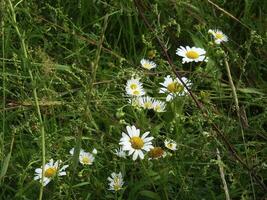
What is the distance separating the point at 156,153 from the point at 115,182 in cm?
13

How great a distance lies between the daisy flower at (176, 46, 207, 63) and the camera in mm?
1910

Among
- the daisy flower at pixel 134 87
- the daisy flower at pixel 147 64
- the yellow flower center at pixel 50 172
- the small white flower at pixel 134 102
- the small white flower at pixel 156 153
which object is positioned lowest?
the yellow flower center at pixel 50 172

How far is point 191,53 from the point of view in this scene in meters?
1.94

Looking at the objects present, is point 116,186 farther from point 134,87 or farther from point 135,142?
point 134,87

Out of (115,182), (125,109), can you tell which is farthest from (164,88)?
(115,182)

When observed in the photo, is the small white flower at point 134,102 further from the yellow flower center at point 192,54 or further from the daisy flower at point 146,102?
the yellow flower center at point 192,54

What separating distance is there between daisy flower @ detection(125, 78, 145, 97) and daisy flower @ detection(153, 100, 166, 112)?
49 millimetres

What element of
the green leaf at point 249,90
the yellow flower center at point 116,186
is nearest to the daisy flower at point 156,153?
the yellow flower center at point 116,186

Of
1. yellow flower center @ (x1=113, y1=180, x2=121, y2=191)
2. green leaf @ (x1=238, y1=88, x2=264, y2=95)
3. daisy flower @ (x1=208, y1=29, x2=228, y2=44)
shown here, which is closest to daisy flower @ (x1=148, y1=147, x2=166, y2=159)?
yellow flower center @ (x1=113, y1=180, x2=121, y2=191)

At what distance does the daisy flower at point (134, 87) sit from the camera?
1763 millimetres

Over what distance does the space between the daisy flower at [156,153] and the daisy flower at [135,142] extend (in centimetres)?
2

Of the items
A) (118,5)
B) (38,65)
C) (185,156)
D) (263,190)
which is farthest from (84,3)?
(263,190)

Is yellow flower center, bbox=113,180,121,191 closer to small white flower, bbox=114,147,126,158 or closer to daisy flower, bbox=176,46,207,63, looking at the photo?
small white flower, bbox=114,147,126,158

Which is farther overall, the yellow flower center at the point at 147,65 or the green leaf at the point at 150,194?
the yellow flower center at the point at 147,65
